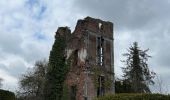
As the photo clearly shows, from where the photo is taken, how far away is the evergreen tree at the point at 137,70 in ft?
169

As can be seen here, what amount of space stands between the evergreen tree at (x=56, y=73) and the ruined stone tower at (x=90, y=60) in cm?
79

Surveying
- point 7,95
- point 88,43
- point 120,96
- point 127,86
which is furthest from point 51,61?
point 120,96

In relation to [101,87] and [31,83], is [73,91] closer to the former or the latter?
[101,87]

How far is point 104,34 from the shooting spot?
152ft

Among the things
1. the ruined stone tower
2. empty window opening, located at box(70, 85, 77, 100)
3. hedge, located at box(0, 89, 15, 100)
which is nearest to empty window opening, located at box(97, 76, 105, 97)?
the ruined stone tower

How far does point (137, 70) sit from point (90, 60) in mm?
11451

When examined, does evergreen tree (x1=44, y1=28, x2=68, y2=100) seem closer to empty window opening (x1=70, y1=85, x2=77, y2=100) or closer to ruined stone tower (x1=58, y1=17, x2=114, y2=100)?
ruined stone tower (x1=58, y1=17, x2=114, y2=100)

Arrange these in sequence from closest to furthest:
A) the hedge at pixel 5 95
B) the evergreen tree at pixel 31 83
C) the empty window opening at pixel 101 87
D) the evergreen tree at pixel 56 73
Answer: the hedge at pixel 5 95, the empty window opening at pixel 101 87, the evergreen tree at pixel 56 73, the evergreen tree at pixel 31 83

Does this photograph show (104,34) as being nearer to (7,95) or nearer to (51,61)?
(51,61)

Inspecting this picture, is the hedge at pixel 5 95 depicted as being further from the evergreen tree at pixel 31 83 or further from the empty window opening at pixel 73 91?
the evergreen tree at pixel 31 83

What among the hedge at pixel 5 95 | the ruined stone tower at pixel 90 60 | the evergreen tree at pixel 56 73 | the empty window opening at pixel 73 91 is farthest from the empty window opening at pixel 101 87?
the hedge at pixel 5 95

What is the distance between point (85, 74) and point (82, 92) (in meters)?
2.08

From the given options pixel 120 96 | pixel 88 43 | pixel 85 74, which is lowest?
pixel 120 96

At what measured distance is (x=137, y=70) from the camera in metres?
52.7
